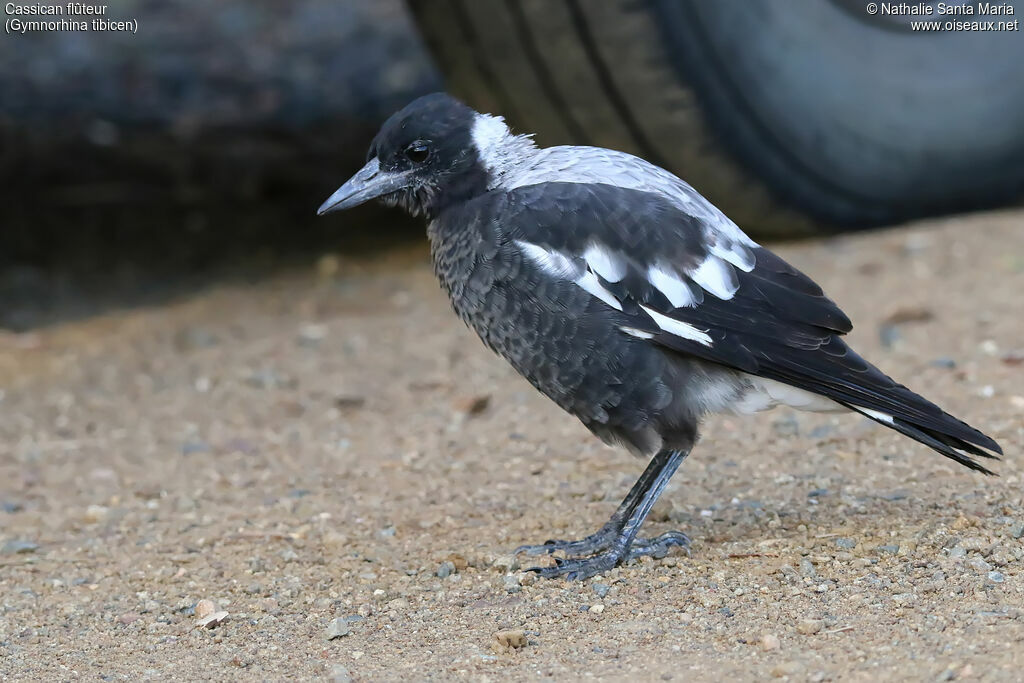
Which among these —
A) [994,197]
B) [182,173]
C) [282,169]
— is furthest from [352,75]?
[994,197]

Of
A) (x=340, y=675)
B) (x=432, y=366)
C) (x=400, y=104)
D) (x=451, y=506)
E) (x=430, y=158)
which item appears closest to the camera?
(x=340, y=675)

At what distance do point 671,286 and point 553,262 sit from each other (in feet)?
0.92

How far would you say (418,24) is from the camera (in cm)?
473

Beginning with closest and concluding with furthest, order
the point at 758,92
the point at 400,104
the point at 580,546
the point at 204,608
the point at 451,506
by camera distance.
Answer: the point at 204,608 → the point at 580,546 → the point at 451,506 → the point at 758,92 → the point at 400,104

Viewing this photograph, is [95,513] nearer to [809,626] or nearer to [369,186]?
[369,186]

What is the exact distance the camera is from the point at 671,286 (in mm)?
3059

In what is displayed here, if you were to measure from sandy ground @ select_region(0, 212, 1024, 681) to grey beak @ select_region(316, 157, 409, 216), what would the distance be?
838 millimetres

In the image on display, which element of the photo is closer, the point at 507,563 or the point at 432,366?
the point at 507,563

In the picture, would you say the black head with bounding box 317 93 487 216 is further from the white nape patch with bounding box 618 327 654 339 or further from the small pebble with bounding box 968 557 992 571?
the small pebble with bounding box 968 557 992 571

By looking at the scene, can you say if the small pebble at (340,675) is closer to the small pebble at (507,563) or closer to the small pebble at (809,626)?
the small pebble at (507,563)

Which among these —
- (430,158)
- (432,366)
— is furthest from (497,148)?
(432,366)

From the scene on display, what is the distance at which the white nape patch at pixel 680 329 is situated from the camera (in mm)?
3025

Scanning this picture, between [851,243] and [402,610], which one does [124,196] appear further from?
[402,610]

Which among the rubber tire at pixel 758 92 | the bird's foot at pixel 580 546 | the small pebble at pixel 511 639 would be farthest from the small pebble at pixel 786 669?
the rubber tire at pixel 758 92
